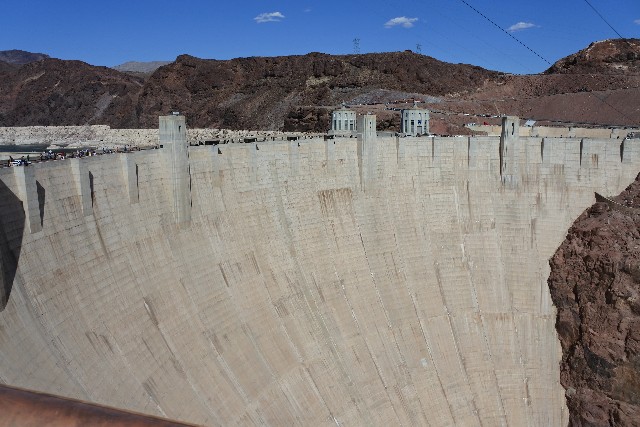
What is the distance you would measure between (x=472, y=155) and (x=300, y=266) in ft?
35.6

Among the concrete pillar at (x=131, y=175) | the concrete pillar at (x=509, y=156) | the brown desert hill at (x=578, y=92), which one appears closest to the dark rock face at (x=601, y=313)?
the concrete pillar at (x=509, y=156)

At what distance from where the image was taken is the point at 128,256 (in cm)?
1788

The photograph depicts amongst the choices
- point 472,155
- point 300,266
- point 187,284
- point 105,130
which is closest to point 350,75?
point 105,130

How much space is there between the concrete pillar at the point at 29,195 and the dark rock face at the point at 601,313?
21.9 metres

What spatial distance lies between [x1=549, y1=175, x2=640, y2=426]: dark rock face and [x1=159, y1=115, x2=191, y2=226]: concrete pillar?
17.2 metres

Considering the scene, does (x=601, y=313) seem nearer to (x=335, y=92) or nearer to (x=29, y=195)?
(x=29, y=195)

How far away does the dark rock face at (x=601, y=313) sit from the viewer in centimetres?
2378

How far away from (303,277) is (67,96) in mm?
93690

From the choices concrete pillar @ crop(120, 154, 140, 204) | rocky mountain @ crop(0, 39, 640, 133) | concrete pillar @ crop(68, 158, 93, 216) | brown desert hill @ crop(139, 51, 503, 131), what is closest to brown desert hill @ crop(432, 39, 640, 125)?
rocky mountain @ crop(0, 39, 640, 133)

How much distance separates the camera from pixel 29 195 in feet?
47.2

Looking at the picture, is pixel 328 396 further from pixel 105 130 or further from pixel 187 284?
pixel 105 130

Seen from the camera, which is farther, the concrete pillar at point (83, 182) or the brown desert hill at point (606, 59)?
the brown desert hill at point (606, 59)

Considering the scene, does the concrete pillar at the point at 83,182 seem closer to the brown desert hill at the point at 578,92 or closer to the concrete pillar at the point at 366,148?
the concrete pillar at the point at 366,148

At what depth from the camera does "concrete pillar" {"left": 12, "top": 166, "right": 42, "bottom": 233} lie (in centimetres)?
1412
